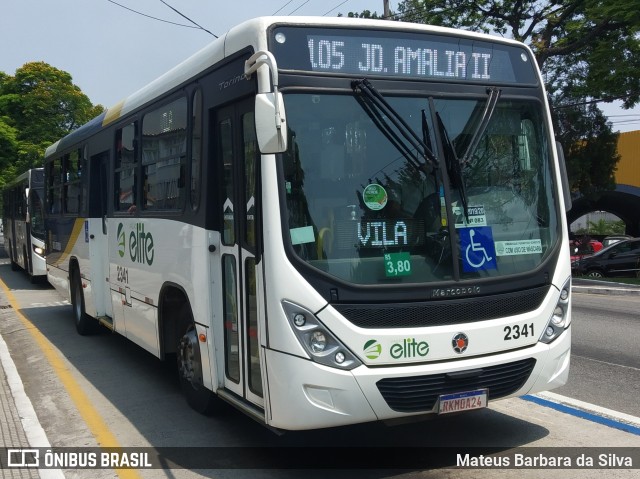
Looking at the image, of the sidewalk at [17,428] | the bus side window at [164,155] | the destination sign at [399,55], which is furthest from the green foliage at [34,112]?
the destination sign at [399,55]

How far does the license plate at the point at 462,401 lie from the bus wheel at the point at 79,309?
24.9 ft

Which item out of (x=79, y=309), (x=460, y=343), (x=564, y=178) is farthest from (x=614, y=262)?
(x=460, y=343)

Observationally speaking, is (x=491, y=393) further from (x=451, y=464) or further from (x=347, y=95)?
(x=347, y=95)

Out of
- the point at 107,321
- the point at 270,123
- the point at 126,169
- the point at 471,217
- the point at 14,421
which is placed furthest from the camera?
the point at 107,321

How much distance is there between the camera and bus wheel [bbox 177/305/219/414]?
6098mm

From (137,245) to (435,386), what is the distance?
4256 millimetres

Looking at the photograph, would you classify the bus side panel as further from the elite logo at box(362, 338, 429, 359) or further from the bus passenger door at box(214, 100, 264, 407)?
the elite logo at box(362, 338, 429, 359)

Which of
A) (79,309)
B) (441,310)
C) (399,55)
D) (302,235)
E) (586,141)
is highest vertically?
(586,141)

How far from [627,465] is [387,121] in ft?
9.73

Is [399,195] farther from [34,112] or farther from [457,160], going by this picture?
[34,112]

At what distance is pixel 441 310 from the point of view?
Result: 468 centimetres

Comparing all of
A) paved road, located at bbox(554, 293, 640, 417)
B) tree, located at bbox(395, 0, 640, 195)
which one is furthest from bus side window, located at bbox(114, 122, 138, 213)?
tree, located at bbox(395, 0, 640, 195)

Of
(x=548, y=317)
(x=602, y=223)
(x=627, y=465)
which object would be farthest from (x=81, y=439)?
(x=602, y=223)

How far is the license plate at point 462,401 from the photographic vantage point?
4617mm
